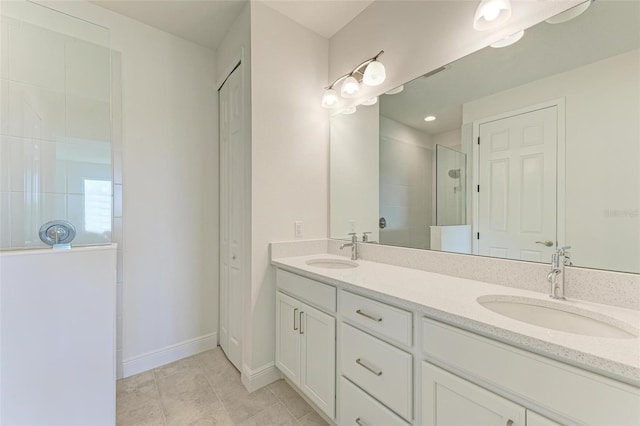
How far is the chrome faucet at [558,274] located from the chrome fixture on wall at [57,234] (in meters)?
2.24

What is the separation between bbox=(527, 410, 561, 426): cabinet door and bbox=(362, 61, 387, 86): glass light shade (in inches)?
67.9

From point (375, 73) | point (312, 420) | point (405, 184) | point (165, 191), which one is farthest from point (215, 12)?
point (312, 420)

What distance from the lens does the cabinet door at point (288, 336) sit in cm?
161

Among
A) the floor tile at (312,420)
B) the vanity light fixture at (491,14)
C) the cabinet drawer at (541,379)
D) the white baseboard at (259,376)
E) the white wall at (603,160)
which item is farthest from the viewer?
the white baseboard at (259,376)

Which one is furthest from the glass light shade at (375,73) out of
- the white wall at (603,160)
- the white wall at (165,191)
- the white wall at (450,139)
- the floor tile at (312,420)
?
the floor tile at (312,420)

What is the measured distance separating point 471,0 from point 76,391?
9.07 feet

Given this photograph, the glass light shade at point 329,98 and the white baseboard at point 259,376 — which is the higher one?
the glass light shade at point 329,98

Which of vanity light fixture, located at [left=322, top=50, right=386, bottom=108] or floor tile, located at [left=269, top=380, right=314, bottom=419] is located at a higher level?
vanity light fixture, located at [left=322, top=50, right=386, bottom=108]

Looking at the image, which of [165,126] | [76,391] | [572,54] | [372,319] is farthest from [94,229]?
[572,54]

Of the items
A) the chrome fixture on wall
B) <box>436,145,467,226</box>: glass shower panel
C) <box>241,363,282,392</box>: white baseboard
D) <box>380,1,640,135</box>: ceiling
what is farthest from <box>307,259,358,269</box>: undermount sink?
the chrome fixture on wall

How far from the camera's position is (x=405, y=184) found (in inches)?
68.7

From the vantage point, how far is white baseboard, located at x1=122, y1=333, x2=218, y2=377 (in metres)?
1.93

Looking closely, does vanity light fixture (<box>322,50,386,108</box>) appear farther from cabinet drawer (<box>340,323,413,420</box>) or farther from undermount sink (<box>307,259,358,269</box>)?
cabinet drawer (<box>340,323,413,420</box>)

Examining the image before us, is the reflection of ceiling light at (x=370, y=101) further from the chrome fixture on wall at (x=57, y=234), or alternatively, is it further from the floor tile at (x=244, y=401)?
the floor tile at (x=244, y=401)
